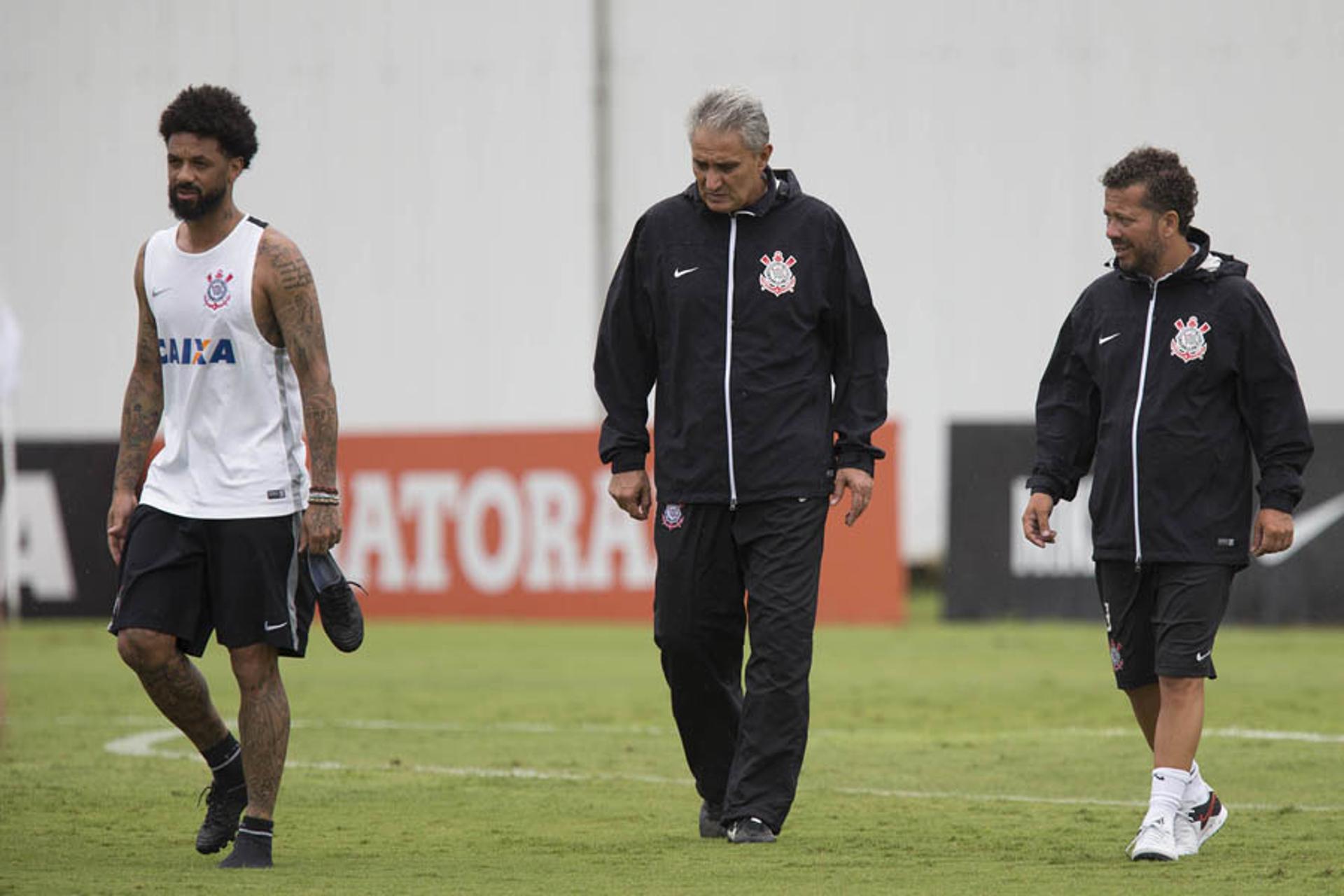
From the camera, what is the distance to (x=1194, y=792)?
7.30 m

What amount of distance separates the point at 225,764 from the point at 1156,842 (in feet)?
9.64

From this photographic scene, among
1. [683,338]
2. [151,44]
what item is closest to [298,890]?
[683,338]

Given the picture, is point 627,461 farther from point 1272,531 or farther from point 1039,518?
point 1272,531

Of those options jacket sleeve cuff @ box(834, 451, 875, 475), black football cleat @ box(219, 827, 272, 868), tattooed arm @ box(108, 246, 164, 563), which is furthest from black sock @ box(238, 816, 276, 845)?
jacket sleeve cuff @ box(834, 451, 875, 475)

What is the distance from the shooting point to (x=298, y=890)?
255 inches

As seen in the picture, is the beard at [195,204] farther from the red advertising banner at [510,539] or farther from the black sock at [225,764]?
the red advertising banner at [510,539]

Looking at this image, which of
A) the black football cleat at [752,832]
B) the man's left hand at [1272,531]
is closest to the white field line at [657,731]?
the man's left hand at [1272,531]

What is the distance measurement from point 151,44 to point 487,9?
14.9 ft

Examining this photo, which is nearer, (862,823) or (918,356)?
(862,823)

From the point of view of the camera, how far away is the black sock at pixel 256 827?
7.06m

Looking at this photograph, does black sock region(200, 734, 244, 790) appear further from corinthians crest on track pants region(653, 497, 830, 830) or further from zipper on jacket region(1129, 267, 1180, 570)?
zipper on jacket region(1129, 267, 1180, 570)

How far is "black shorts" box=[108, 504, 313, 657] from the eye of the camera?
280 inches

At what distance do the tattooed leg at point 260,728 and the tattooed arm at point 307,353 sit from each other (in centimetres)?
38

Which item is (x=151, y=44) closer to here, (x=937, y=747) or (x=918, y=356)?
(x=918, y=356)
